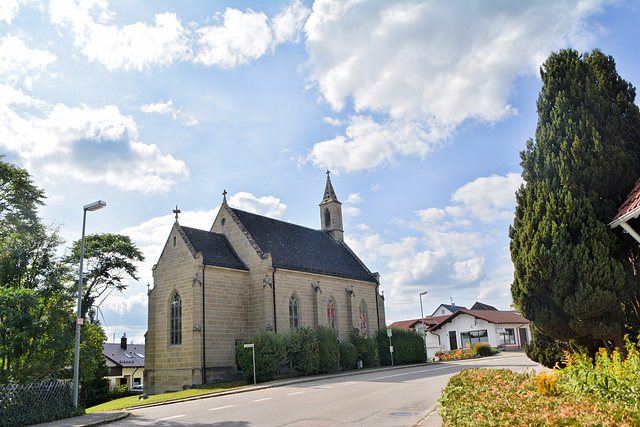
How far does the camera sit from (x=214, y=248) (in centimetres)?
3206

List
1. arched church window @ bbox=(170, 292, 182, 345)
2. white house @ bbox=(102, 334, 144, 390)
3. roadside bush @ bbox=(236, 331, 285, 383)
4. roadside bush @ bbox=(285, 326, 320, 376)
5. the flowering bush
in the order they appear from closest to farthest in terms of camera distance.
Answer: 1. roadside bush @ bbox=(236, 331, 285, 383)
2. roadside bush @ bbox=(285, 326, 320, 376)
3. arched church window @ bbox=(170, 292, 182, 345)
4. the flowering bush
5. white house @ bbox=(102, 334, 144, 390)

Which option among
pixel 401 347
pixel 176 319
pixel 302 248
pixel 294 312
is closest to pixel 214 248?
pixel 176 319

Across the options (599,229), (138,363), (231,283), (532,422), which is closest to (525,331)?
(231,283)

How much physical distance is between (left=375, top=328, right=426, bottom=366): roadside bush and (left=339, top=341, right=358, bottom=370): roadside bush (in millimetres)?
4555

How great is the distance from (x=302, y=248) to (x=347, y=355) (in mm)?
9465

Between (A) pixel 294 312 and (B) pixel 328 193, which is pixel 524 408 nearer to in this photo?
(A) pixel 294 312

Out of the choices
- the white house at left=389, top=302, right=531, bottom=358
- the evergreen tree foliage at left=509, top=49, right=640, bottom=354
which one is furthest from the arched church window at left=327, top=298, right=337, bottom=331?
the evergreen tree foliage at left=509, top=49, right=640, bottom=354

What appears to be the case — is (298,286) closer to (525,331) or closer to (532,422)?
(532,422)

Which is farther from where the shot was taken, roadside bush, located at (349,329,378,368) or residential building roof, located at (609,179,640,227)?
roadside bush, located at (349,329,378,368)

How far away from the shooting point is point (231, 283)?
30688 millimetres

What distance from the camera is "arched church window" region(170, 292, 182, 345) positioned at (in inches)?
1147

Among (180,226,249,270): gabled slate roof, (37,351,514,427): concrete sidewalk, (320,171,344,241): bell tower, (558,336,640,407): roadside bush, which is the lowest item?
(37,351,514,427): concrete sidewalk

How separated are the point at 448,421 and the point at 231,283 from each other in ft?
79.1

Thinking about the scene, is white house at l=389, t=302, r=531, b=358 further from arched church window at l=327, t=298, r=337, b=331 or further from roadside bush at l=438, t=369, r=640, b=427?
roadside bush at l=438, t=369, r=640, b=427
